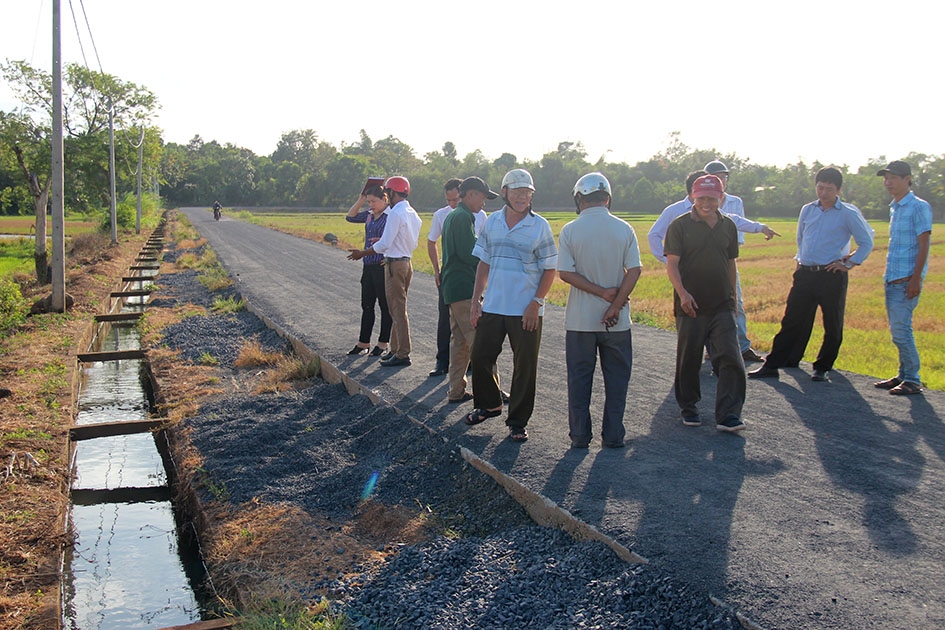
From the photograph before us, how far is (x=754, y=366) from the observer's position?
8625mm

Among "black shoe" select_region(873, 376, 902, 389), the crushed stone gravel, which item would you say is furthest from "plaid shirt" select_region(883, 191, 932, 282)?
the crushed stone gravel

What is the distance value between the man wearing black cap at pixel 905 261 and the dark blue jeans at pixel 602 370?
10.2 ft

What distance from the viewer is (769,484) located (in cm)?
496

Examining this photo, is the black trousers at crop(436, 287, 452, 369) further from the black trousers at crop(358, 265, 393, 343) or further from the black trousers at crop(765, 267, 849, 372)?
the black trousers at crop(765, 267, 849, 372)

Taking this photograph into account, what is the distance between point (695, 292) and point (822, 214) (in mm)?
2614

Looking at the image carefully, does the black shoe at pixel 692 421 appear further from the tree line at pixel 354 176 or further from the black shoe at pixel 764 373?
the tree line at pixel 354 176

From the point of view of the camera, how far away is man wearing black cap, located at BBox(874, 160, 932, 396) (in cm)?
713

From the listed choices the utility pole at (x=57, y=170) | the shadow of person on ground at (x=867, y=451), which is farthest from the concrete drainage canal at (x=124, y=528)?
the utility pole at (x=57, y=170)

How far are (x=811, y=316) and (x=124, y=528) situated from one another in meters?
6.60

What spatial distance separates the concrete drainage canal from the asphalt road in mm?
2162

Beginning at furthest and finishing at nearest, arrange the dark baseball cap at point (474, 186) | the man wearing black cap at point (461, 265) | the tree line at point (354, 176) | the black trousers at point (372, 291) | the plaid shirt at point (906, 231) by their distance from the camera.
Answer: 1. the tree line at point (354, 176)
2. the black trousers at point (372, 291)
3. the plaid shirt at point (906, 231)
4. the man wearing black cap at point (461, 265)
5. the dark baseball cap at point (474, 186)

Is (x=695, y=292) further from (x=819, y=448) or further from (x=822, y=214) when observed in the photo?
(x=822, y=214)

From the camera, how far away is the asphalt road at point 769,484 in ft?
12.0

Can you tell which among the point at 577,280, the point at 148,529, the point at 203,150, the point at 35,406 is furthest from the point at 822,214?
the point at 203,150
